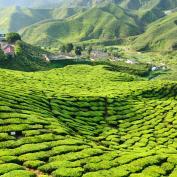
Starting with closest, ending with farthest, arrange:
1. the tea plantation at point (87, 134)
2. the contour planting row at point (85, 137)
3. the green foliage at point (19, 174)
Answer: the green foliage at point (19, 174), the contour planting row at point (85, 137), the tea plantation at point (87, 134)

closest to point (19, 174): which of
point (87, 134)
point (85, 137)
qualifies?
point (85, 137)

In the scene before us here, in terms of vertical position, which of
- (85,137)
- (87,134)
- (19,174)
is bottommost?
(87,134)

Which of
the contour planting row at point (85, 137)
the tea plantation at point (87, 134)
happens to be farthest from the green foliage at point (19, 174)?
the contour planting row at point (85, 137)

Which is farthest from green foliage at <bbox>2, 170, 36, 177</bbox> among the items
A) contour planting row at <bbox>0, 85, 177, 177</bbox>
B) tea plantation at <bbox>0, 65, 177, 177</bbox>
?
contour planting row at <bbox>0, 85, 177, 177</bbox>

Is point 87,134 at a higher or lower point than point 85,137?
lower

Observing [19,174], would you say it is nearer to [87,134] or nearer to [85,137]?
[85,137]

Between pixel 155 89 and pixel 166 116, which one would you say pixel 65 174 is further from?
pixel 155 89

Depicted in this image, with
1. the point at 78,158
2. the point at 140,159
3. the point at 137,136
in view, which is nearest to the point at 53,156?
the point at 78,158

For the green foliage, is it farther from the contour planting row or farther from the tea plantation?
the contour planting row

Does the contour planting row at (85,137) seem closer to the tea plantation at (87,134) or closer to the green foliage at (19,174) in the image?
the tea plantation at (87,134)
